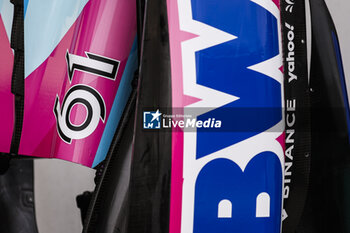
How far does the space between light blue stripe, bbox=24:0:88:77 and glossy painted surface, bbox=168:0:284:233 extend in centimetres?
23

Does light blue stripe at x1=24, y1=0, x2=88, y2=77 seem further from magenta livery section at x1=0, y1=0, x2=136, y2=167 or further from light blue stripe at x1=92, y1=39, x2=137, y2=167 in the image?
light blue stripe at x1=92, y1=39, x2=137, y2=167

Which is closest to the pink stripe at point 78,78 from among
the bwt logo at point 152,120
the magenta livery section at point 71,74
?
the magenta livery section at point 71,74

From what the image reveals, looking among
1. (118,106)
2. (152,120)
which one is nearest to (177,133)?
(152,120)

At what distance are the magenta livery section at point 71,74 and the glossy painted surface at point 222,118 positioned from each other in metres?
0.16

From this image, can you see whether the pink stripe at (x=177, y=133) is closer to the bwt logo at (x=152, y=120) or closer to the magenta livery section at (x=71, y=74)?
the bwt logo at (x=152, y=120)

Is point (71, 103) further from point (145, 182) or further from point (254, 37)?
point (254, 37)

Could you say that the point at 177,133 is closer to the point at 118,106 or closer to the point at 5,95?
the point at 118,106

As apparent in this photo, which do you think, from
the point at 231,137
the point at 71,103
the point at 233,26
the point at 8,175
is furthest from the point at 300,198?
the point at 8,175

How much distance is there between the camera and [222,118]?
0.63 metres

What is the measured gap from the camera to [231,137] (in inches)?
24.8

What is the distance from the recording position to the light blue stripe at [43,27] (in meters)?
0.78

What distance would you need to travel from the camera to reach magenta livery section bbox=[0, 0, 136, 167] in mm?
748

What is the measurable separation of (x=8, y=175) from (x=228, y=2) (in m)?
0.78

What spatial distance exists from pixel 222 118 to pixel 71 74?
0.90 feet
